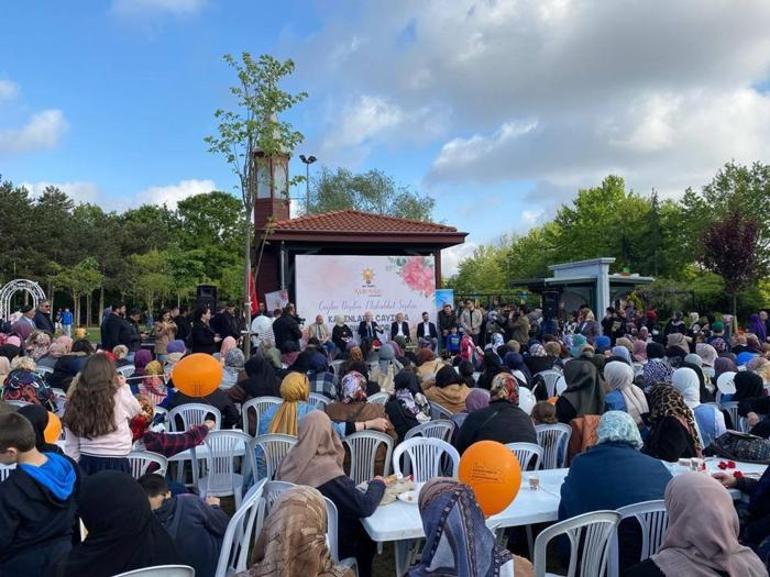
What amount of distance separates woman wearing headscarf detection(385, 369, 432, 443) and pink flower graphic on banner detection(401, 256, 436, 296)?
426 inches

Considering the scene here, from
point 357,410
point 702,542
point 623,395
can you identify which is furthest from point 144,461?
point 623,395

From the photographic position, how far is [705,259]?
1956 centimetres

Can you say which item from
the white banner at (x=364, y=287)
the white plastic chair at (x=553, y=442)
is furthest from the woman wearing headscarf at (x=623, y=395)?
the white banner at (x=364, y=287)

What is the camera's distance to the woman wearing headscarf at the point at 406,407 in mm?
5230

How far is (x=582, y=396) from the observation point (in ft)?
17.2

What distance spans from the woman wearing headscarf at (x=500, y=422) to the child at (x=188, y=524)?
2.07m

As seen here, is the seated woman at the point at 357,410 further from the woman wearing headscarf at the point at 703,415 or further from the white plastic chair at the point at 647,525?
the woman wearing headscarf at the point at 703,415

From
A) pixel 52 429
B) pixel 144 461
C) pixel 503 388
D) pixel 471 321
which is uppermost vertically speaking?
pixel 471 321

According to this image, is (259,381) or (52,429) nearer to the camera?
(52,429)

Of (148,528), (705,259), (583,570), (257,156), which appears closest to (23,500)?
(148,528)

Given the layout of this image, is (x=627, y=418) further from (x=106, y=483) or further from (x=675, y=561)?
(x=106, y=483)

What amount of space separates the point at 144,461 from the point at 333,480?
1601 millimetres

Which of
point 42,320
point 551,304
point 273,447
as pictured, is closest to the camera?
point 273,447

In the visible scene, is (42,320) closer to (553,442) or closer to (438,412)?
(438,412)
